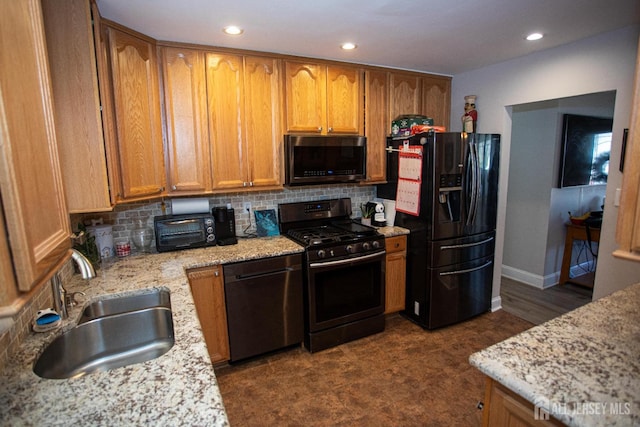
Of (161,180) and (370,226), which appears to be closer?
(161,180)

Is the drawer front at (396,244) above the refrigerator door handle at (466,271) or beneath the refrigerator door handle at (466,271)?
above

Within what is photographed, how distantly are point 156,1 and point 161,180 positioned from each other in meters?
1.12

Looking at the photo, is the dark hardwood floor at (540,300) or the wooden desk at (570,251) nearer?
the dark hardwood floor at (540,300)

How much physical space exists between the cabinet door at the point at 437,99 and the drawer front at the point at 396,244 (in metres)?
1.32

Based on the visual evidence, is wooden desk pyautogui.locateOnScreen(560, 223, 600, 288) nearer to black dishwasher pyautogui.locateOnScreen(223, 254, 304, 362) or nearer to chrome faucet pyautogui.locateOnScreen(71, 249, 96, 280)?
black dishwasher pyautogui.locateOnScreen(223, 254, 304, 362)

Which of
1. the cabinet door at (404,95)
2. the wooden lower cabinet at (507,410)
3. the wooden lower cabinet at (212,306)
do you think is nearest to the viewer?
the wooden lower cabinet at (507,410)

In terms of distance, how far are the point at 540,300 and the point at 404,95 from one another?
105 inches

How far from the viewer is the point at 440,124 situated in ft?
11.5

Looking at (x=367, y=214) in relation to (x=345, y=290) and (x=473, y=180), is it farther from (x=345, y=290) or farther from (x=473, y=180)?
(x=473, y=180)

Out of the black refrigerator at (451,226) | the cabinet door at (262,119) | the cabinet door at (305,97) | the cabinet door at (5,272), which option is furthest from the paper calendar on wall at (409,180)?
the cabinet door at (5,272)

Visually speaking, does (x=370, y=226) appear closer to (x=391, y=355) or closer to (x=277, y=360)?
(x=391, y=355)

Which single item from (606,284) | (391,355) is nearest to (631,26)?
(606,284)

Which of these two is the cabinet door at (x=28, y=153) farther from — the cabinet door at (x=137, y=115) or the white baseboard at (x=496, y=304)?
the white baseboard at (x=496, y=304)

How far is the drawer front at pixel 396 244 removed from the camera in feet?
9.91
